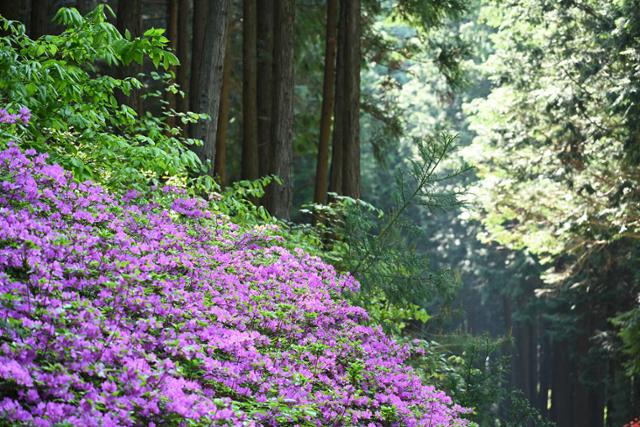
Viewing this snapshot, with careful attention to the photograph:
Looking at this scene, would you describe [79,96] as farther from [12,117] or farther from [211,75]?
[211,75]

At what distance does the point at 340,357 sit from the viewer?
5406 millimetres

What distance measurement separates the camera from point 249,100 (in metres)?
12.8

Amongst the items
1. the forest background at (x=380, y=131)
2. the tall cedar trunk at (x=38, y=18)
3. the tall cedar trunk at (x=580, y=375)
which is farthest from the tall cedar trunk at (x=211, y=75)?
the tall cedar trunk at (x=580, y=375)

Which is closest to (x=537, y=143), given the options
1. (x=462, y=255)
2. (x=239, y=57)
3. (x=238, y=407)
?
(x=239, y=57)

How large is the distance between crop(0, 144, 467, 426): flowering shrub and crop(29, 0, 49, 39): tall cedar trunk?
15.5 ft

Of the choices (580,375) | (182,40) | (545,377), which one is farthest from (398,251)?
(545,377)

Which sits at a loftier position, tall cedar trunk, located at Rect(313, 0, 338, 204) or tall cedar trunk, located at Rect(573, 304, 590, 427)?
tall cedar trunk, located at Rect(313, 0, 338, 204)

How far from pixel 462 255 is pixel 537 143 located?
26.7 meters

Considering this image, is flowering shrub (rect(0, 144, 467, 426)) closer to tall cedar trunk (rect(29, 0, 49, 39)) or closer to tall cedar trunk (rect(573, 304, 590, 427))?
tall cedar trunk (rect(29, 0, 49, 39))

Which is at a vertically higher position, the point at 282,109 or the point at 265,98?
the point at 265,98

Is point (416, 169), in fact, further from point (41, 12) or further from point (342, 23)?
point (342, 23)

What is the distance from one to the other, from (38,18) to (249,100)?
361 cm

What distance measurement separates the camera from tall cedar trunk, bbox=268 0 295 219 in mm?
11977

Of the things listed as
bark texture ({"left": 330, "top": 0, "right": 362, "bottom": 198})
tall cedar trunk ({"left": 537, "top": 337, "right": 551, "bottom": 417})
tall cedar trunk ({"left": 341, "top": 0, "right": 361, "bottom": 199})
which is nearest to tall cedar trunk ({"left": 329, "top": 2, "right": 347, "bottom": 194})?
bark texture ({"left": 330, "top": 0, "right": 362, "bottom": 198})
